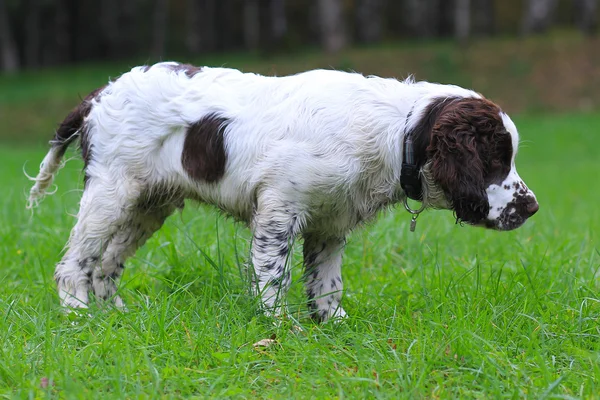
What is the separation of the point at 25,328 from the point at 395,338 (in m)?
1.91

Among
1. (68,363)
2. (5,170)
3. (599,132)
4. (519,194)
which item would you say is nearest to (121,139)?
(68,363)

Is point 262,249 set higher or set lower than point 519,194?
lower

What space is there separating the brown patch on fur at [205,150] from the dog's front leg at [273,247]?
37cm

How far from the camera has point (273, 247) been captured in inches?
169

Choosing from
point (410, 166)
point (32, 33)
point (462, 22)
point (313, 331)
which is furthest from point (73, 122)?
point (32, 33)

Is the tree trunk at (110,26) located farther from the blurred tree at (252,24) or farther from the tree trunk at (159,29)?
the blurred tree at (252,24)

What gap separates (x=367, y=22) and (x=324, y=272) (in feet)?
92.3

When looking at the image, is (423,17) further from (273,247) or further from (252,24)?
(273,247)

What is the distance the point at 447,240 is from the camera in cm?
651

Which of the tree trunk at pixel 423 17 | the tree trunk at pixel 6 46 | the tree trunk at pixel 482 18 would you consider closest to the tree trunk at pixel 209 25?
the tree trunk at pixel 6 46

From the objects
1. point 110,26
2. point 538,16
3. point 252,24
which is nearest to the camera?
point 538,16

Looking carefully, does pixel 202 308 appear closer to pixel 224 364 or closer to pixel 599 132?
pixel 224 364

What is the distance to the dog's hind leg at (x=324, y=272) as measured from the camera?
4754 mm

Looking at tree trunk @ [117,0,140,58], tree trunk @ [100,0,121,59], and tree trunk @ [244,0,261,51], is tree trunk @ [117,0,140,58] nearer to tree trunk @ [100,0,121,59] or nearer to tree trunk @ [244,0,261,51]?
tree trunk @ [100,0,121,59]
